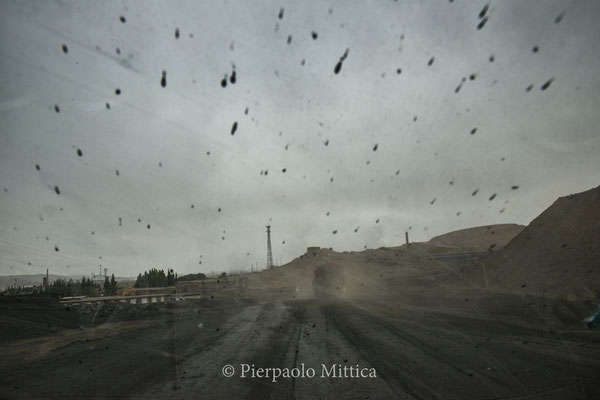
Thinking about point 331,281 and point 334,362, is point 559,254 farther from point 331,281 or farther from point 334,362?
point 334,362

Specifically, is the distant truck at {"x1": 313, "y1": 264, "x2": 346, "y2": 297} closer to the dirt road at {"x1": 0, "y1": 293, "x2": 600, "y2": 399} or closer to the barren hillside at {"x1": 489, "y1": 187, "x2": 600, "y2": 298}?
the barren hillside at {"x1": 489, "y1": 187, "x2": 600, "y2": 298}

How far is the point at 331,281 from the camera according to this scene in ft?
120

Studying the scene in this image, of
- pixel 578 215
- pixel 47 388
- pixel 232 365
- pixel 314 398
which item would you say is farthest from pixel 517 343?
pixel 578 215

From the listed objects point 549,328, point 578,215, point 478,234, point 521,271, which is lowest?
point 549,328

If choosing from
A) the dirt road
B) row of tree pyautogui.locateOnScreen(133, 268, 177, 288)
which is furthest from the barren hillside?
row of tree pyautogui.locateOnScreen(133, 268, 177, 288)

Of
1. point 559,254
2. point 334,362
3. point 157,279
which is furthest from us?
point 157,279

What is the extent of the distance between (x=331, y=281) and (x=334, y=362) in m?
28.8

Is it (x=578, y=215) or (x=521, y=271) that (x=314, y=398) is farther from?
(x=578, y=215)

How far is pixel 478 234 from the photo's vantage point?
12631cm

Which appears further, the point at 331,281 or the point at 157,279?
the point at 157,279

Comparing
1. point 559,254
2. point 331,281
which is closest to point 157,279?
point 331,281

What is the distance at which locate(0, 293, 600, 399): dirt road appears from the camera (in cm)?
609

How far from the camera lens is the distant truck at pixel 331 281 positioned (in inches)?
1416

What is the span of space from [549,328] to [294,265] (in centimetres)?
10218
